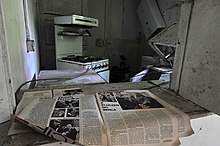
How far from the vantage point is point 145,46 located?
4234 mm

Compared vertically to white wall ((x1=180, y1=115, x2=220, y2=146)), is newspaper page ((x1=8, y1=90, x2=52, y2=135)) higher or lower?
higher

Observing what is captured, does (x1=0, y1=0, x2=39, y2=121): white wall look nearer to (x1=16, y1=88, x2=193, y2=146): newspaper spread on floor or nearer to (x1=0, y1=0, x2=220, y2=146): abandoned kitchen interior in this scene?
(x1=0, y1=0, x2=220, y2=146): abandoned kitchen interior

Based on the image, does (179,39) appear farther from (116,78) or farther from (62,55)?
(116,78)

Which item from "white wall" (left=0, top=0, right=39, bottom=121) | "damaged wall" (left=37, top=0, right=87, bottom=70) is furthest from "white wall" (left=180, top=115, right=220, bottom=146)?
"damaged wall" (left=37, top=0, right=87, bottom=70)

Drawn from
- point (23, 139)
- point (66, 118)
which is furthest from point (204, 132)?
point (23, 139)

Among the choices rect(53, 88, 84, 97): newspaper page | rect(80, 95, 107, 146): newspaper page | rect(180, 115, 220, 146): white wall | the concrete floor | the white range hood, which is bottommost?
rect(180, 115, 220, 146): white wall

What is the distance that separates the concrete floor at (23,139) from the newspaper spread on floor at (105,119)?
24 millimetres

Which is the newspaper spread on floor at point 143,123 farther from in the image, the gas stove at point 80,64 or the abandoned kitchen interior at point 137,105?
the gas stove at point 80,64

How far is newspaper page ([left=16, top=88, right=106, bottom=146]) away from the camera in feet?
1.61

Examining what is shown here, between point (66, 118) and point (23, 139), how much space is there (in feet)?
0.46

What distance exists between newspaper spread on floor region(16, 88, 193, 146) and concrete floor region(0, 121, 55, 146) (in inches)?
0.9

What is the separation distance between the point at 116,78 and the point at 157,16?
157 centimetres

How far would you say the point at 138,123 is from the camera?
0.56 m

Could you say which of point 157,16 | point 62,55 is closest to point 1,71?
point 62,55
